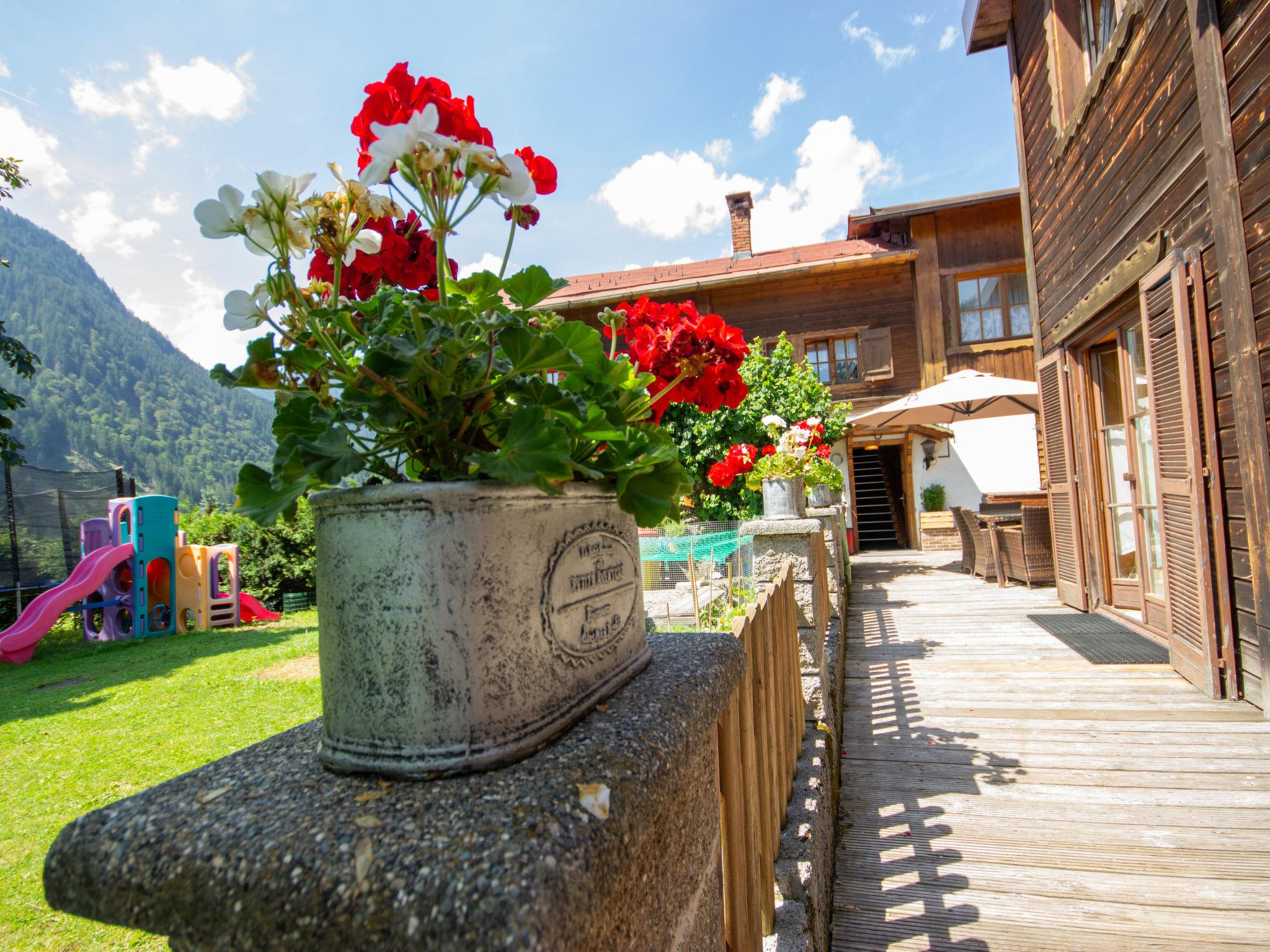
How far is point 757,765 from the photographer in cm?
160

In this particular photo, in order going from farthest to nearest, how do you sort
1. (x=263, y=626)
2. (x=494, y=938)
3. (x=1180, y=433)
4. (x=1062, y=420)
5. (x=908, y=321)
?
1. (x=908, y=321)
2. (x=263, y=626)
3. (x=1062, y=420)
4. (x=1180, y=433)
5. (x=494, y=938)

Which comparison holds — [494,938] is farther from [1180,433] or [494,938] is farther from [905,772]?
[1180,433]

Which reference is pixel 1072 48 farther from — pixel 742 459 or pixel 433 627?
pixel 433 627

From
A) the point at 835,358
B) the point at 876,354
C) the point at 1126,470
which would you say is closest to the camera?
the point at 1126,470

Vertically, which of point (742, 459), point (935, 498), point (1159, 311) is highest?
point (1159, 311)

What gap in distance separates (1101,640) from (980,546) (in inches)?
122

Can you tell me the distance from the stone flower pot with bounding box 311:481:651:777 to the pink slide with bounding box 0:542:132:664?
836 centimetres

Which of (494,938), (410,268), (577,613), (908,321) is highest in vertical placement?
(908,321)

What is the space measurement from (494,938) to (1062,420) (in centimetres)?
629

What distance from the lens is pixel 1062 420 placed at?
5.53 m

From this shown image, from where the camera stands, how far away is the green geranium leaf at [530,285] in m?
0.72

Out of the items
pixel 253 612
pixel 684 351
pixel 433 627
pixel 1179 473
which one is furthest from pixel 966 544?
pixel 253 612

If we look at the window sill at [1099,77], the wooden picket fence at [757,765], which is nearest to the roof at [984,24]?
the window sill at [1099,77]

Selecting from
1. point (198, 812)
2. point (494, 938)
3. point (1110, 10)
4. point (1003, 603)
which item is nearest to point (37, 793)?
point (198, 812)
